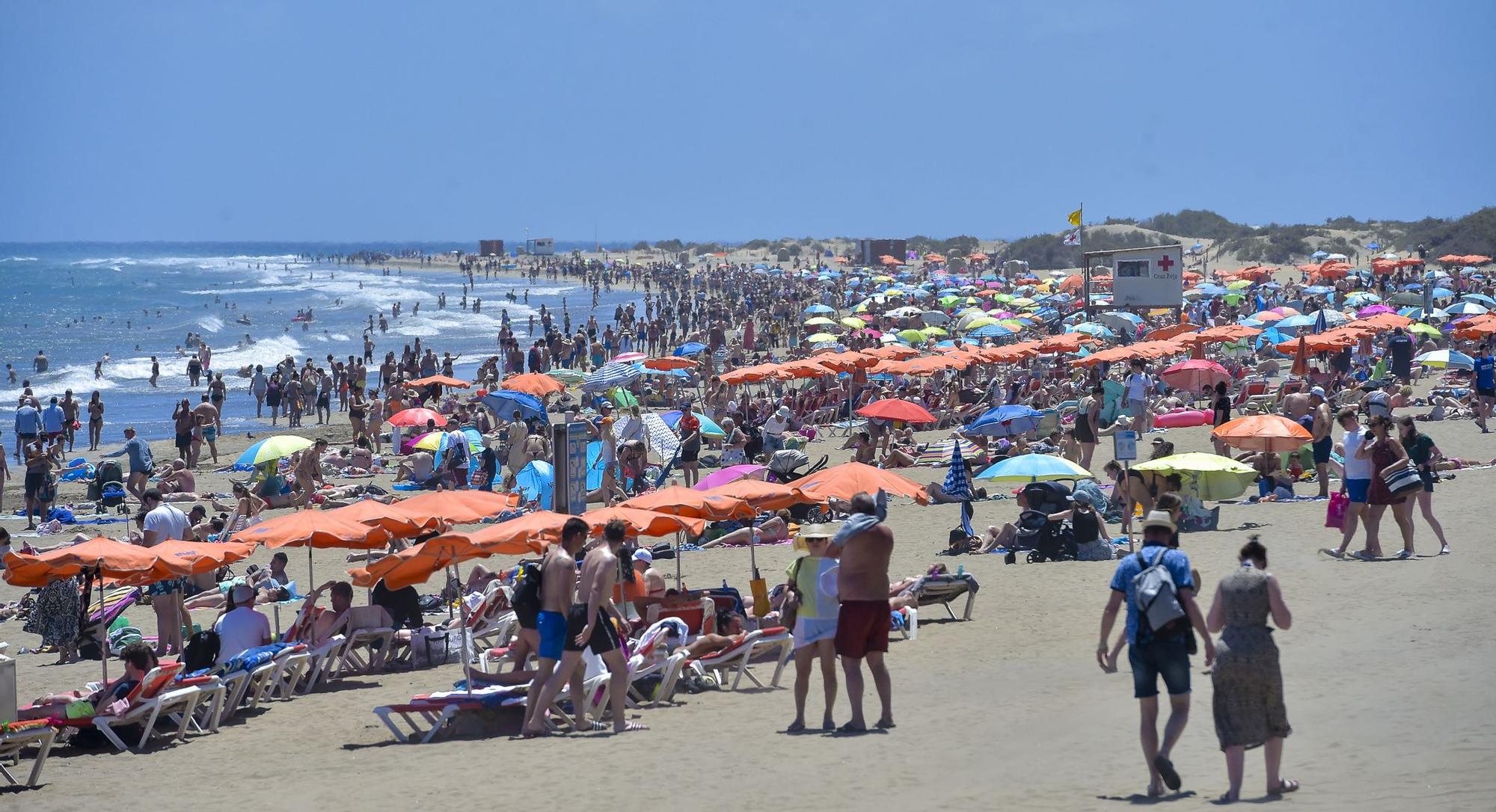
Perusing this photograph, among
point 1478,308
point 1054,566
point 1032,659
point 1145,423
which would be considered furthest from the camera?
point 1478,308

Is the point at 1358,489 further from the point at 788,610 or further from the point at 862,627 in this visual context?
the point at 862,627

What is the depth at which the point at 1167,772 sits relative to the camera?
216 inches

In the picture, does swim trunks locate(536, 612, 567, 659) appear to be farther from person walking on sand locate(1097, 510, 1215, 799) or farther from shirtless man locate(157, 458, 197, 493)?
shirtless man locate(157, 458, 197, 493)

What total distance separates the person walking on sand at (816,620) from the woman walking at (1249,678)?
6.80 ft

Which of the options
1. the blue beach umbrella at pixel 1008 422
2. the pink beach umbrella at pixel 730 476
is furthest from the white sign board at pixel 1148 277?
the pink beach umbrella at pixel 730 476

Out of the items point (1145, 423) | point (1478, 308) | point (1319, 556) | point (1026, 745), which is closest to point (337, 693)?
point (1026, 745)

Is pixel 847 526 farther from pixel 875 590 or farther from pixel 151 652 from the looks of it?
pixel 151 652

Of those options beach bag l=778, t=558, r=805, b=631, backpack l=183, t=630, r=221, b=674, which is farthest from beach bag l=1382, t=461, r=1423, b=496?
backpack l=183, t=630, r=221, b=674

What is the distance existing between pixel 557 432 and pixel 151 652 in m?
3.55

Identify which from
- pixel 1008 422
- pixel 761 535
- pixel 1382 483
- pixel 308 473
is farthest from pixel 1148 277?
pixel 1382 483

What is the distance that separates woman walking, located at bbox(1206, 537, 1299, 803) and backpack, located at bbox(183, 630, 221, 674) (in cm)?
576

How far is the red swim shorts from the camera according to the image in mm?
6773

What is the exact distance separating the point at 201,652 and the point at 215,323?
172 feet

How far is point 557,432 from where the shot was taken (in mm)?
10719
